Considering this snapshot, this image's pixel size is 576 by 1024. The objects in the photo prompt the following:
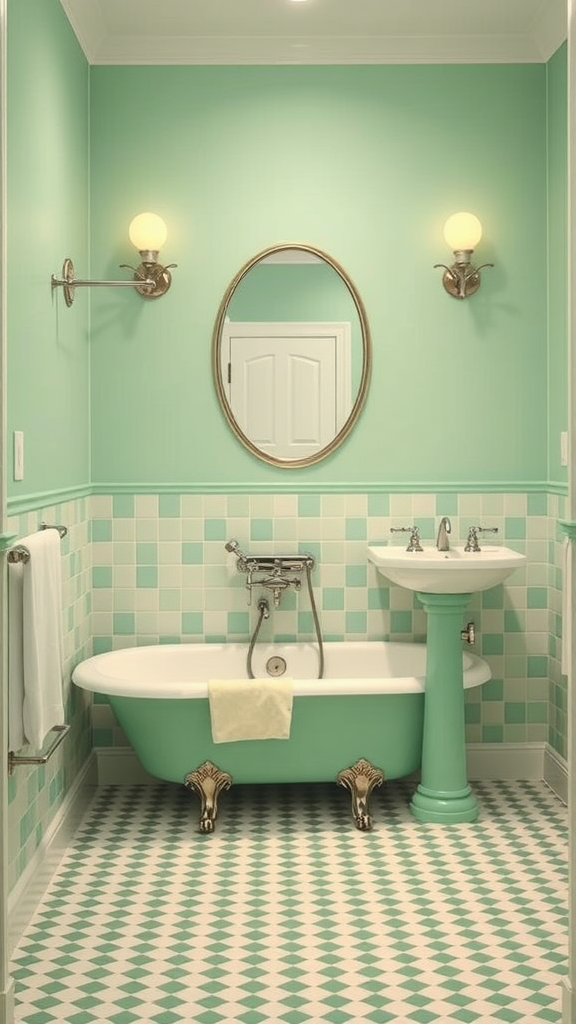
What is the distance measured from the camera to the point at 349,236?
4.41 metres

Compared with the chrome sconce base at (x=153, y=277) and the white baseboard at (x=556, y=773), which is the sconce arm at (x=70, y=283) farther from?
the white baseboard at (x=556, y=773)

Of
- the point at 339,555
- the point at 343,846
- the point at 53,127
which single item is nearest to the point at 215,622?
the point at 339,555

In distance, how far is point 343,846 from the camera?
3.69 meters

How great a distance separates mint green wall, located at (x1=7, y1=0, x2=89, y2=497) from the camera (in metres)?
3.08

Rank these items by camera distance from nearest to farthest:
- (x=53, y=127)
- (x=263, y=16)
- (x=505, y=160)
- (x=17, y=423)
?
(x=17, y=423)
(x=53, y=127)
(x=263, y=16)
(x=505, y=160)

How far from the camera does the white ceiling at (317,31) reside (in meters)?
4.07

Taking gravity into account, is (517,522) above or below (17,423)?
below

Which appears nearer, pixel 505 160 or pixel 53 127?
pixel 53 127

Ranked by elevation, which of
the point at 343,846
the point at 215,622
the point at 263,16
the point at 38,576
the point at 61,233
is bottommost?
the point at 343,846

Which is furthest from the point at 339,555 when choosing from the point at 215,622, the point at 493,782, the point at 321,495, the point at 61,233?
the point at 61,233

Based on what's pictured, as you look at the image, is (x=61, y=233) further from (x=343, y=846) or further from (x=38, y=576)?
(x=343, y=846)

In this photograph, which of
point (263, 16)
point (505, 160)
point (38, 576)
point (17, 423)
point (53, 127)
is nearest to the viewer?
point (38, 576)

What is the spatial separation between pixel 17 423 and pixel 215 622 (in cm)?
157

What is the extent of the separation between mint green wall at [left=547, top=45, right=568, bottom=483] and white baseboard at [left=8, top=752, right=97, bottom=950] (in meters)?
2.09
